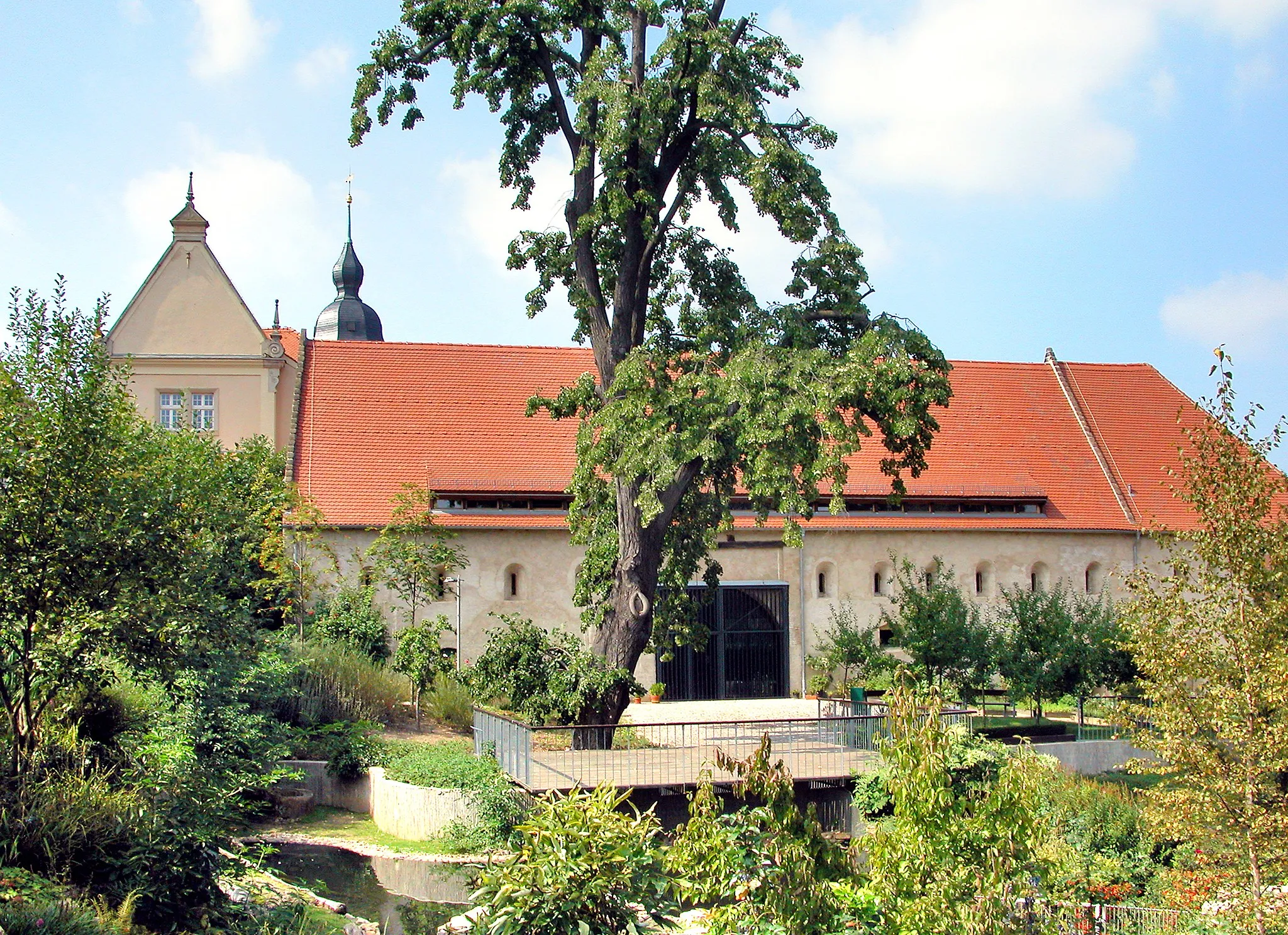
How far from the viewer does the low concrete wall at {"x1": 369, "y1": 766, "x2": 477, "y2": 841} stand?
54.6ft

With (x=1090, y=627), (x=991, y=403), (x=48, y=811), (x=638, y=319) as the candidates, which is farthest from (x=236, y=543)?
(x=991, y=403)

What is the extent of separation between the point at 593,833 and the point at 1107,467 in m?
28.1

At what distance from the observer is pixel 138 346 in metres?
29.3

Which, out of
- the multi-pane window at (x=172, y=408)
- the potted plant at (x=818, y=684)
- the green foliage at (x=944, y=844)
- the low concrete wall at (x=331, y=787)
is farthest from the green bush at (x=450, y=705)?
the green foliage at (x=944, y=844)

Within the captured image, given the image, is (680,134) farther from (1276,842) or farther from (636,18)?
(1276,842)

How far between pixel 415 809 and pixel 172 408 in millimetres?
15946

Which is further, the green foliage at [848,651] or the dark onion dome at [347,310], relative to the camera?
the dark onion dome at [347,310]

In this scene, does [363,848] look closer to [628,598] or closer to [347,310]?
[628,598]

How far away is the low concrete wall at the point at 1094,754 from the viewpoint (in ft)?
69.6

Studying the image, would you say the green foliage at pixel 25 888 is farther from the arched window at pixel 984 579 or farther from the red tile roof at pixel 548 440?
the arched window at pixel 984 579

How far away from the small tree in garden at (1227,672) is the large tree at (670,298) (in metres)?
6.43

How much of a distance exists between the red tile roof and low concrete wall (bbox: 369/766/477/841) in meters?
10.4

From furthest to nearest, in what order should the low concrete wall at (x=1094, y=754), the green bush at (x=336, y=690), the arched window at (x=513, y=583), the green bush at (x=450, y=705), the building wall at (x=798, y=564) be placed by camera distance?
the arched window at (x=513, y=583) < the building wall at (x=798, y=564) < the green bush at (x=450, y=705) < the low concrete wall at (x=1094, y=754) < the green bush at (x=336, y=690)

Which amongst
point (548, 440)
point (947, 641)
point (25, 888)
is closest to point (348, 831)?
point (25, 888)
